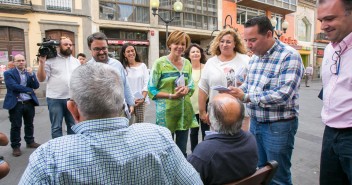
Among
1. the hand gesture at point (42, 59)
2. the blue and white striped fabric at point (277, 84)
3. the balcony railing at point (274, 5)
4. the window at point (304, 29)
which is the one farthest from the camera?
the window at point (304, 29)

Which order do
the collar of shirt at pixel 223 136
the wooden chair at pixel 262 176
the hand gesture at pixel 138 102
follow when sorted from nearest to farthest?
the wooden chair at pixel 262 176
the collar of shirt at pixel 223 136
the hand gesture at pixel 138 102

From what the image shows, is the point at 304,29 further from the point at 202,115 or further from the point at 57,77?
the point at 57,77

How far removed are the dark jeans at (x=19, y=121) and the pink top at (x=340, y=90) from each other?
483 cm

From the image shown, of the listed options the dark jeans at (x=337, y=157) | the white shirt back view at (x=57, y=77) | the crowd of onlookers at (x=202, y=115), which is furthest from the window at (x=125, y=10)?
the dark jeans at (x=337, y=157)

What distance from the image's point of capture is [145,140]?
46.5 inches

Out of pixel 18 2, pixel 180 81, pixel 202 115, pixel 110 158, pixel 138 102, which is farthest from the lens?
pixel 18 2

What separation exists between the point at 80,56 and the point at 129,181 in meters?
6.20

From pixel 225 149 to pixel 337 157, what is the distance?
99 centimetres

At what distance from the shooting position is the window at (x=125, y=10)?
16.3m

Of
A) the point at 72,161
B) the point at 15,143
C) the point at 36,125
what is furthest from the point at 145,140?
the point at 36,125

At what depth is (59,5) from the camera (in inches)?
603

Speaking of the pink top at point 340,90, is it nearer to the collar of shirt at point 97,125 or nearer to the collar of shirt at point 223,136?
the collar of shirt at point 223,136

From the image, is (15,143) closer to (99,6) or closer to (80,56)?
(80,56)

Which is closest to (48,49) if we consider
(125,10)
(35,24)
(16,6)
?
(16,6)
